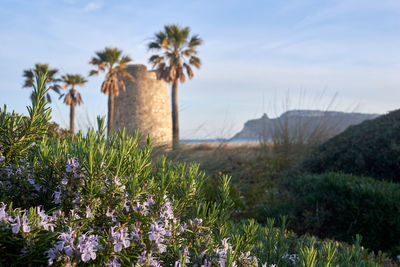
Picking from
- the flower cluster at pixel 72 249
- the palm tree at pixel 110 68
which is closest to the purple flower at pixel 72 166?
the flower cluster at pixel 72 249

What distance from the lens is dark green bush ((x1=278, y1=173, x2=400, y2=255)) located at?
4754mm

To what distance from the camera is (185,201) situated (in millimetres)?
1704

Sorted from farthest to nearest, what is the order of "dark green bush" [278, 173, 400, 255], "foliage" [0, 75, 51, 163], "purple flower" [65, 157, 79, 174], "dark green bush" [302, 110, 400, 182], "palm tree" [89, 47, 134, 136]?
"palm tree" [89, 47, 134, 136] < "dark green bush" [302, 110, 400, 182] < "dark green bush" [278, 173, 400, 255] < "foliage" [0, 75, 51, 163] < "purple flower" [65, 157, 79, 174]

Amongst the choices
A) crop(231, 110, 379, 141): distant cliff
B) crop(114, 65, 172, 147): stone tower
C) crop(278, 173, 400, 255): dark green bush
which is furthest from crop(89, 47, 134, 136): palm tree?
crop(278, 173, 400, 255): dark green bush

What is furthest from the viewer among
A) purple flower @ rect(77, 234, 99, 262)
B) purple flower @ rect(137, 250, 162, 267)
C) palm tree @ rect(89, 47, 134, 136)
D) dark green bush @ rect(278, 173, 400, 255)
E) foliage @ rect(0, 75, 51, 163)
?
palm tree @ rect(89, 47, 134, 136)

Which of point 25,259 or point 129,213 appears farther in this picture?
point 129,213

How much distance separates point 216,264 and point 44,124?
1079 mm

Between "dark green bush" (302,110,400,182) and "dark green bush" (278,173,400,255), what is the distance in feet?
3.86

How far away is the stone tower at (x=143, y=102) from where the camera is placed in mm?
28703

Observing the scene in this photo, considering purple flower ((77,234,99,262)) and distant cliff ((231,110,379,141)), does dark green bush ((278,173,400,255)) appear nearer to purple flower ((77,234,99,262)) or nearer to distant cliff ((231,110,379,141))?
purple flower ((77,234,99,262))

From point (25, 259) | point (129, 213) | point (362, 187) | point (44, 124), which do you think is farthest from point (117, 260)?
point (362, 187)

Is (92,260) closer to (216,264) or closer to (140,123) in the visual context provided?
(216,264)

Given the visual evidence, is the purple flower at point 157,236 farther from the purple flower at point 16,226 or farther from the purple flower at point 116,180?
the purple flower at point 16,226

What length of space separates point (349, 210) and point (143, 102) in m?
25.1
